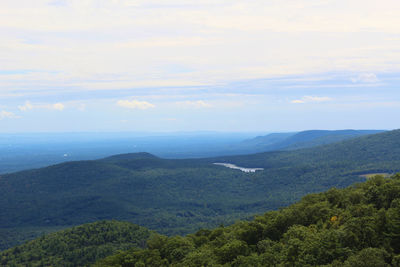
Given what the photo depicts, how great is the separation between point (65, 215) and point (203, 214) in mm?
66155

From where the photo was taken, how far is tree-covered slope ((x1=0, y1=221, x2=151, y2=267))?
238ft

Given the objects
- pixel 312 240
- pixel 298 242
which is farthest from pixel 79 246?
pixel 312 240

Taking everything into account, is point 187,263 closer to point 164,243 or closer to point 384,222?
point 164,243

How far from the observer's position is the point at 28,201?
195000 mm

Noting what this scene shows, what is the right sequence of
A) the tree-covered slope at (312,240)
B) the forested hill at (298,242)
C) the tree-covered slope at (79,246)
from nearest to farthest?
the tree-covered slope at (312,240), the forested hill at (298,242), the tree-covered slope at (79,246)

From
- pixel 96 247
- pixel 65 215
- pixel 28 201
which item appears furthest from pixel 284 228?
pixel 28 201

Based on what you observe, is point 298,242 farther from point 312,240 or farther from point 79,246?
point 79,246

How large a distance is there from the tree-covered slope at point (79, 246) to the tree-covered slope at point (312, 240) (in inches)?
988

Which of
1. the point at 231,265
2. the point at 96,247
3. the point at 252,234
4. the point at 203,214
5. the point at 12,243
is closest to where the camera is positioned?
the point at 231,265

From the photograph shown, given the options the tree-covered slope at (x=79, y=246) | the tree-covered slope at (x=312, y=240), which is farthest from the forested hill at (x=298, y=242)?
the tree-covered slope at (x=79, y=246)

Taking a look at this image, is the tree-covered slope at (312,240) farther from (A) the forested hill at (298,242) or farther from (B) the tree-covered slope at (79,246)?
(B) the tree-covered slope at (79,246)

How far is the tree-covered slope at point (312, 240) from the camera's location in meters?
31.5

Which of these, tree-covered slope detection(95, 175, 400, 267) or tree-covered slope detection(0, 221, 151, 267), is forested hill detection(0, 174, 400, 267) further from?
tree-covered slope detection(0, 221, 151, 267)

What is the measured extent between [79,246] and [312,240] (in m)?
58.5
